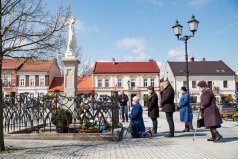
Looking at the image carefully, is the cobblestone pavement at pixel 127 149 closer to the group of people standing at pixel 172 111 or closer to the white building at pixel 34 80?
the group of people standing at pixel 172 111

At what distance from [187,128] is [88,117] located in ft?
13.2

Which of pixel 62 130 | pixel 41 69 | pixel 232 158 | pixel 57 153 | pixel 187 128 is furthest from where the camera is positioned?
pixel 41 69

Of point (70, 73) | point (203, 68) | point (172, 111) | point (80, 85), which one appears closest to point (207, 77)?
point (203, 68)

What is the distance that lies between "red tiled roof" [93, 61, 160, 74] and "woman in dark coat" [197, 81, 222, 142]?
5804 centimetres

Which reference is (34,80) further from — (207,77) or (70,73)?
(70,73)

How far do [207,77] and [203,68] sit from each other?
2.59 meters

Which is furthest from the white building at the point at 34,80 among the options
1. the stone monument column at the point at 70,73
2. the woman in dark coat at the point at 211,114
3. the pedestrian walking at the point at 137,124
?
the woman in dark coat at the point at 211,114

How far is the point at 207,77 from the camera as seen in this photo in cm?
6631

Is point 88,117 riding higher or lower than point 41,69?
lower

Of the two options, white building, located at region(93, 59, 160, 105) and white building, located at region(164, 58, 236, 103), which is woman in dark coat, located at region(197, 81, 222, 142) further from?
white building, located at region(93, 59, 160, 105)

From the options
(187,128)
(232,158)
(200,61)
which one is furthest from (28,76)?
(232,158)

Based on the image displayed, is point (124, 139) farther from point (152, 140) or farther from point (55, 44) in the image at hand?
point (55, 44)

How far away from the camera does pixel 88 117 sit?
11258 mm

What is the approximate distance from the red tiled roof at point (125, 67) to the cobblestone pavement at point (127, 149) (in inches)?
2276
